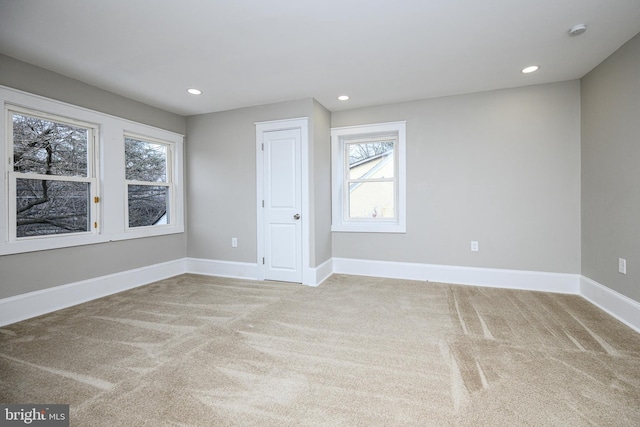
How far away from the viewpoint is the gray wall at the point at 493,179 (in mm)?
Answer: 3299

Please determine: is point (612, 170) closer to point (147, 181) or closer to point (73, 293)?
point (147, 181)

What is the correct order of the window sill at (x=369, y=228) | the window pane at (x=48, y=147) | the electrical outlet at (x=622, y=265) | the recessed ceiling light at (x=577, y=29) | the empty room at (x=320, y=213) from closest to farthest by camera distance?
1. the empty room at (x=320, y=213)
2. the recessed ceiling light at (x=577, y=29)
3. the electrical outlet at (x=622, y=265)
4. the window pane at (x=48, y=147)
5. the window sill at (x=369, y=228)

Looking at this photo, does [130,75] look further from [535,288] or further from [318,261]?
[535,288]

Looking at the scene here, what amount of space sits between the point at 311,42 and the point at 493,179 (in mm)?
2768

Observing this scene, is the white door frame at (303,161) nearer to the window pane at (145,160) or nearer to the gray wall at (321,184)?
the gray wall at (321,184)

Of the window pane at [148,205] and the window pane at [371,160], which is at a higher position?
the window pane at [371,160]

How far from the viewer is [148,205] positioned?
4.03 meters

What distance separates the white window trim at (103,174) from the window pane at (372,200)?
275 cm

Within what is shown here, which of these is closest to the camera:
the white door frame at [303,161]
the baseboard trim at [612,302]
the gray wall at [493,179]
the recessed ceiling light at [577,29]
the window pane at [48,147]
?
the recessed ceiling light at [577,29]

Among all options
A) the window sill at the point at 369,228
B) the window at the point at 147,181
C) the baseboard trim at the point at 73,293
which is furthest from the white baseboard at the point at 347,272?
the window at the point at 147,181

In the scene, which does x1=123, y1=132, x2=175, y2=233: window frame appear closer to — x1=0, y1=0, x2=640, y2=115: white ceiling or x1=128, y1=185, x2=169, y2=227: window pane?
x1=128, y1=185, x2=169, y2=227: window pane

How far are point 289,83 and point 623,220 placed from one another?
3.56m

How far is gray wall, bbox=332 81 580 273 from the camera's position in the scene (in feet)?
10.8

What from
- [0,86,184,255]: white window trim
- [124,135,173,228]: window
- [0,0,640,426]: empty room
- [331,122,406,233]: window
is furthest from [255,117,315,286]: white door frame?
[124,135,173,228]: window
